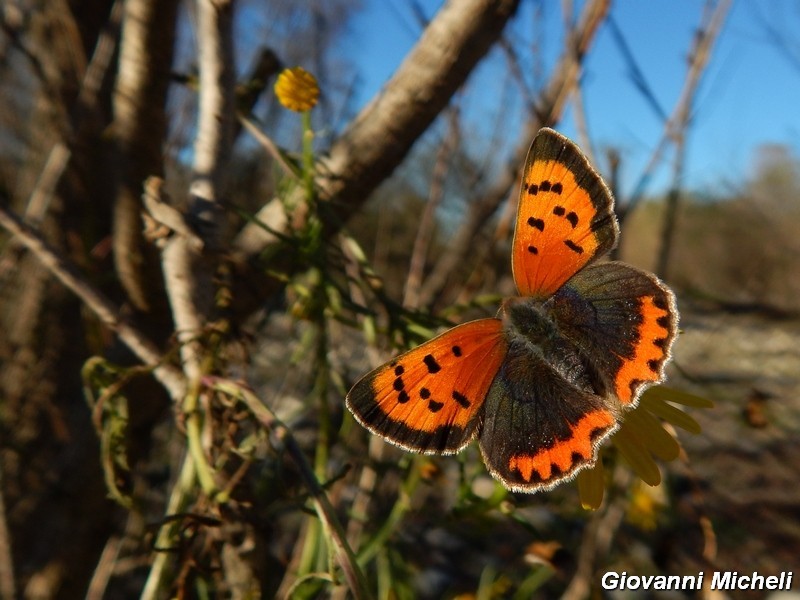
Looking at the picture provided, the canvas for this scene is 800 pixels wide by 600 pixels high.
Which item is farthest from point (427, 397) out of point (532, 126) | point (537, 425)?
point (532, 126)

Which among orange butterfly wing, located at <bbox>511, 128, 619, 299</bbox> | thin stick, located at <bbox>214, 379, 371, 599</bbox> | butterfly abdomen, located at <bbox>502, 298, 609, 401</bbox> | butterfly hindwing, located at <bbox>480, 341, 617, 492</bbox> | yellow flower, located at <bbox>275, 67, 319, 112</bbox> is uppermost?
yellow flower, located at <bbox>275, 67, 319, 112</bbox>

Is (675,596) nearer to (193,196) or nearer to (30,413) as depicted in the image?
(30,413)

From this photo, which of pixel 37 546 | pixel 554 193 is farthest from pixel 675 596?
pixel 554 193

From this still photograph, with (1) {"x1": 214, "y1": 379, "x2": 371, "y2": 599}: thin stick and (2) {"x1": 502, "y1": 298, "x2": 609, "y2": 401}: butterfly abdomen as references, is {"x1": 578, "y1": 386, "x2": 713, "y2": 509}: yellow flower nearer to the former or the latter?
(2) {"x1": 502, "y1": 298, "x2": 609, "y2": 401}: butterfly abdomen

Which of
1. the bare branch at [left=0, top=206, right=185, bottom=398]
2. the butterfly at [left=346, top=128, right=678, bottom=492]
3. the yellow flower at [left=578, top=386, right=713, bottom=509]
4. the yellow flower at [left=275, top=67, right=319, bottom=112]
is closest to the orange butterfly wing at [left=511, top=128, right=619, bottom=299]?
the butterfly at [left=346, top=128, right=678, bottom=492]

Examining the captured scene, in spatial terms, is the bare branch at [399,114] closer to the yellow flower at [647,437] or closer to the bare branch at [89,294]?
the bare branch at [89,294]

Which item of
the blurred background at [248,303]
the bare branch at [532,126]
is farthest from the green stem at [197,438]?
the bare branch at [532,126]
